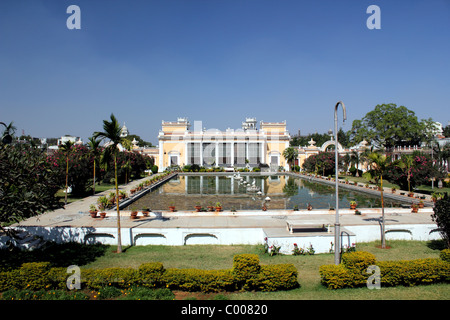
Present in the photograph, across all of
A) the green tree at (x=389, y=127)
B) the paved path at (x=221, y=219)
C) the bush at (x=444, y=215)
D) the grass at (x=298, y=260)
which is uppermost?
the green tree at (x=389, y=127)

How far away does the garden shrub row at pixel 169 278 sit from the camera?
23.4ft

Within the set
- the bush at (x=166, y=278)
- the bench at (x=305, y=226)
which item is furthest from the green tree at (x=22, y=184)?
the bench at (x=305, y=226)

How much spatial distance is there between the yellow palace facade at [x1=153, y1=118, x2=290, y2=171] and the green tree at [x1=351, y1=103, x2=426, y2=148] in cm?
1368

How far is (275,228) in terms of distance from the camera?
38.1 ft

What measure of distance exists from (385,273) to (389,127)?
41.1 m

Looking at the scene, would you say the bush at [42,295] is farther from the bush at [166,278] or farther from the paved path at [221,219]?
the paved path at [221,219]

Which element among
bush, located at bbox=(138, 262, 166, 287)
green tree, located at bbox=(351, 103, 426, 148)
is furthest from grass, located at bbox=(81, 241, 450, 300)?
green tree, located at bbox=(351, 103, 426, 148)

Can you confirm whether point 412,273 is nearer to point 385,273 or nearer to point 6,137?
point 385,273

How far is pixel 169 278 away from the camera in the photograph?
23.6ft

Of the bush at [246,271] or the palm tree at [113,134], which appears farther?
the palm tree at [113,134]

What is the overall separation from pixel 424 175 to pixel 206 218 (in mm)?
16585

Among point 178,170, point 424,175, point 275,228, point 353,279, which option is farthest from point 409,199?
point 178,170

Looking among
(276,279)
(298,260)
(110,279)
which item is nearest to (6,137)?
(110,279)

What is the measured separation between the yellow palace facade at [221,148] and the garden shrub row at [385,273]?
45.8 m
